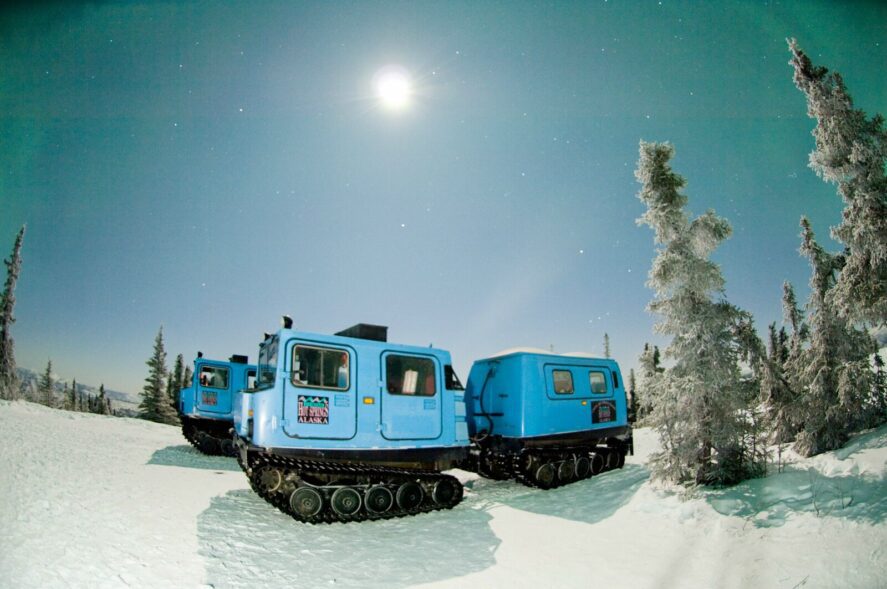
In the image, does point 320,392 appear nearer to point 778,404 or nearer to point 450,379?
point 450,379

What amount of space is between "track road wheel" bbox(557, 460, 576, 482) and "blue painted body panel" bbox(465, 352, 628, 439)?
90 cm

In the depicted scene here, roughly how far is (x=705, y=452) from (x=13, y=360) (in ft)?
127

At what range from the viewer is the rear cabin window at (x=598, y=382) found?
12.5 meters

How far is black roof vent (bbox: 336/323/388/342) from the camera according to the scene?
8.52 meters

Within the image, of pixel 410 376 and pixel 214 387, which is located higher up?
pixel 410 376

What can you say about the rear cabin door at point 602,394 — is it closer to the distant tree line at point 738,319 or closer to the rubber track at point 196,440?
the distant tree line at point 738,319

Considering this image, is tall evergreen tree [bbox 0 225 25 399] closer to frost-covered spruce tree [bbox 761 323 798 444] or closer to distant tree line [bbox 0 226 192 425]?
distant tree line [bbox 0 226 192 425]

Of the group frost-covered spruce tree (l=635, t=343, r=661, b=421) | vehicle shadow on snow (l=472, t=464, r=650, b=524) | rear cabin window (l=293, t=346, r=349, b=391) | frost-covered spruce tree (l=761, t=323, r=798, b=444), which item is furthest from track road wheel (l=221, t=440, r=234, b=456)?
frost-covered spruce tree (l=761, t=323, r=798, b=444)

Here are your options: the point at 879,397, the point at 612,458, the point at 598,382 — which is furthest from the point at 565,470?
the point at 879,397

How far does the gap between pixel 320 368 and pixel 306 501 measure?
2.37 m

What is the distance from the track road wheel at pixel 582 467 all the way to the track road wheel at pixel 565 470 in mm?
245

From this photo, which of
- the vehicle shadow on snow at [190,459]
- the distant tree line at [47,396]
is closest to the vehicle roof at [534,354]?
the vehicle shadow on snow at [190,459]

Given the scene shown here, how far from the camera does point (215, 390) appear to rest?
57.6 ft

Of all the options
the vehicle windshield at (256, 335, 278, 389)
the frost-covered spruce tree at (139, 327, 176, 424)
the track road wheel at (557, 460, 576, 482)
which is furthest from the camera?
the frost-covered spruce tree at (139, 327, 176, 424)
